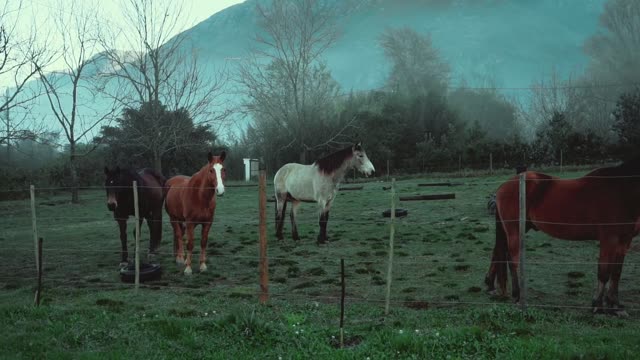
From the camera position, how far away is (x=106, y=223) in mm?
14648

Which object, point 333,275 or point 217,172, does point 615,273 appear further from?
point 217,172

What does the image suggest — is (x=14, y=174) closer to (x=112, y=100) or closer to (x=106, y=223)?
(x=112, y=100)

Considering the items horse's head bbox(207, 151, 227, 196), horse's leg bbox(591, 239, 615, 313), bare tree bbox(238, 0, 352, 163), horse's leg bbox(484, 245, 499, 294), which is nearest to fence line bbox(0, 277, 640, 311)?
horse's leg bbox(591, 239, 615, 313)

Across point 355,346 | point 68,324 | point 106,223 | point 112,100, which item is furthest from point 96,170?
point 355,346

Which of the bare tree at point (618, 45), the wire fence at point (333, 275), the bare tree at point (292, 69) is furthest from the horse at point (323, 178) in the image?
the bare tree at point (618, 45)

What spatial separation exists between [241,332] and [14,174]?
27168 millimetres

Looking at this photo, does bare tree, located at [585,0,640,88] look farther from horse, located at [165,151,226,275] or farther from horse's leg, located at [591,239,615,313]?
horse, located at [165,151,226,275]

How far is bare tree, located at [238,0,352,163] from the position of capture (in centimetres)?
2605

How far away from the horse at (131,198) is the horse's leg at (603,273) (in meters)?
6.67

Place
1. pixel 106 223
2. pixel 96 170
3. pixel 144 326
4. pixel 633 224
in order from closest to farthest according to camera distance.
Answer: pixel 144 326 < pixel 633 224 < pixel 106 223 < pixel 96 170

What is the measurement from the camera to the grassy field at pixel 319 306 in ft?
13.1

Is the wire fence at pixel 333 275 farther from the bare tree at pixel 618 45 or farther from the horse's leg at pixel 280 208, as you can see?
the bare tree at pixel 618 45

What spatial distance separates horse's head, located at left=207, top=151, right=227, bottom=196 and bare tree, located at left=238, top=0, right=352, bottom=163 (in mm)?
17454

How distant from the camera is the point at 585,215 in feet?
17.9
